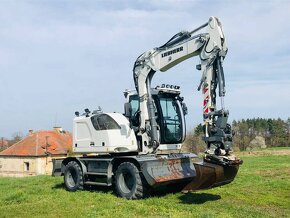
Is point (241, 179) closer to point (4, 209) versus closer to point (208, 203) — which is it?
point (208, 203)

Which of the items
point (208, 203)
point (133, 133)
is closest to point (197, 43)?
point (133, 133)

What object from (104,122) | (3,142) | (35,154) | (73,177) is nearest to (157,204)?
(104,122)

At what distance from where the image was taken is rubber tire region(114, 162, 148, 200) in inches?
440

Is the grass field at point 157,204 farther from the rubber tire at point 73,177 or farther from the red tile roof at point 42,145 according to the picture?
the red tile roof at point 42,145

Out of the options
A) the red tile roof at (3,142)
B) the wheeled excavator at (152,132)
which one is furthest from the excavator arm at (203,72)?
the red tile roof at (3,142)

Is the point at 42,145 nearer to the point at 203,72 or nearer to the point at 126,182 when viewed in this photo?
the point at 126,182

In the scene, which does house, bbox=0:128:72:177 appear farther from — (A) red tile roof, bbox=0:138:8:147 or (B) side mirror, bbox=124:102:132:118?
(A) red tile roof, bbox=0:138:8:147

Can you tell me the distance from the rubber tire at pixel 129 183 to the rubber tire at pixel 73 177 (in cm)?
179

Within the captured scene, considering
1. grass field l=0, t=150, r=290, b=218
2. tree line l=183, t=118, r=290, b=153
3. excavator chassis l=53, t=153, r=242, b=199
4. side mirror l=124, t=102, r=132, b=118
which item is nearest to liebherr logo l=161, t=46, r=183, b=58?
side mirror l=124, t=102, r=132, b=118

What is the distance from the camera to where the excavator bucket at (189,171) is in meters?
9.66

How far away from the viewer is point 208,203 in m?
10.1

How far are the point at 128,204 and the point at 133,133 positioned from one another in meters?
3.10

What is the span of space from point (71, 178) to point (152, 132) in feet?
11.6

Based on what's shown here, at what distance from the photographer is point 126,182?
39.1 ft
